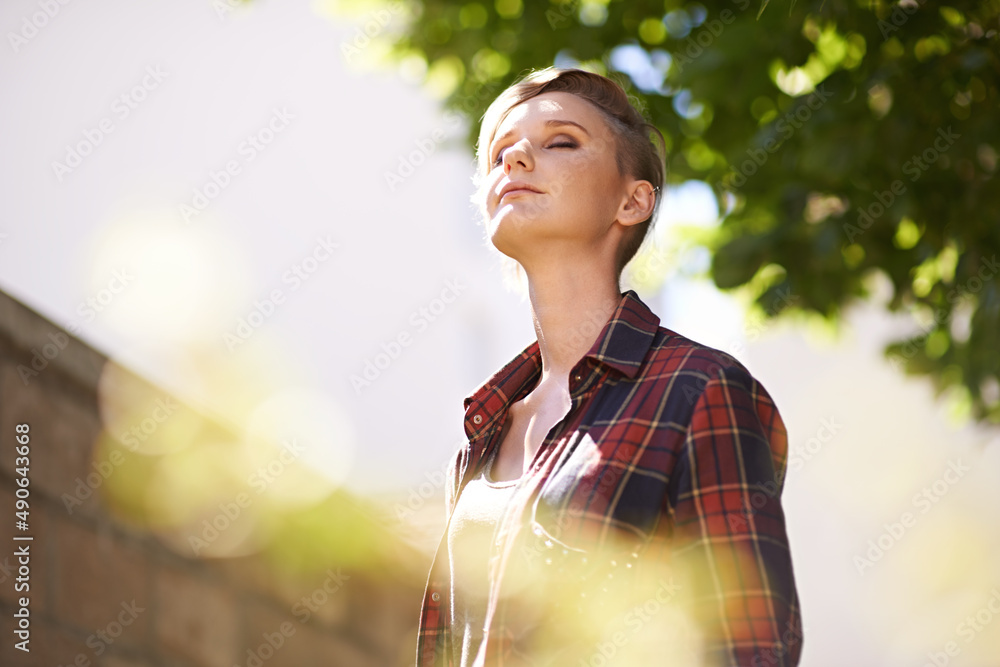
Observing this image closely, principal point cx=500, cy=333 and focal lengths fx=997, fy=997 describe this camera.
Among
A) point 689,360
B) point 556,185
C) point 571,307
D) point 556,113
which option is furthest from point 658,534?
point 556,113

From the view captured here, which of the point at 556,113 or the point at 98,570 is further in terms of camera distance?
the point at 98,570

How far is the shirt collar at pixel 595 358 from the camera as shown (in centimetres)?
212

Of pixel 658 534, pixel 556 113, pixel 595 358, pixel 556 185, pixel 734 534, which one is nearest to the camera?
pixel 734 534

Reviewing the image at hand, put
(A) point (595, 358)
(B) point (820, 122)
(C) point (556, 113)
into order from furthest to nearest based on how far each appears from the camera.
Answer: (B) point (820, 122)
(C) point (556, 113)
(A) point (595, 358)

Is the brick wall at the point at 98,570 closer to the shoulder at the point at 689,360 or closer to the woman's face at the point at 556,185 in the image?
the woman's face at the point at 556,185

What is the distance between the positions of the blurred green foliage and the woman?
1924 mm

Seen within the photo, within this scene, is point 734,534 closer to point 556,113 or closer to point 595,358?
point 595,358

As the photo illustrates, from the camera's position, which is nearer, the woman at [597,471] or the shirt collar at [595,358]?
the woman at [597,471]

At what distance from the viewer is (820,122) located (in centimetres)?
407

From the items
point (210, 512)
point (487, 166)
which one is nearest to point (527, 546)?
point (487, 166)

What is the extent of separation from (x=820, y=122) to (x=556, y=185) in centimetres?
218

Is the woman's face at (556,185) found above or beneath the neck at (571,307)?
above

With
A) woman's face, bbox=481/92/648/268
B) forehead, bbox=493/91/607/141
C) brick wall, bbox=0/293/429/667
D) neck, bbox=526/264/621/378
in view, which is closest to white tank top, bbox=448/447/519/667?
neck, bbox=526/264/621/378

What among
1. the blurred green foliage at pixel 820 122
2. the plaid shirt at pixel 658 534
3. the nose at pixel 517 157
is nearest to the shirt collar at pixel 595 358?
the plaid shirt at pixel 658 534
